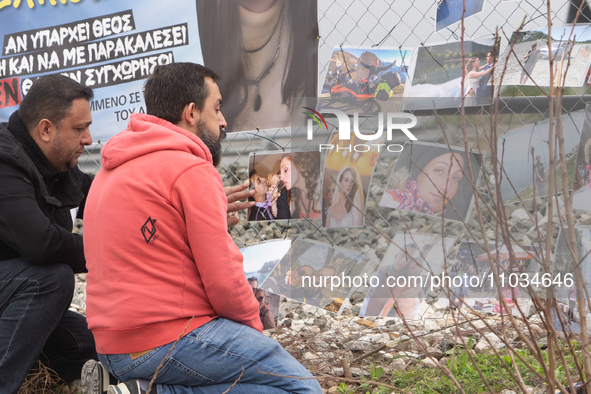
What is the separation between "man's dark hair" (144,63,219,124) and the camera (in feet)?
5.15

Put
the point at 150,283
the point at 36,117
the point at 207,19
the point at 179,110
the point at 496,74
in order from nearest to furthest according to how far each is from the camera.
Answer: the point at 150,283, the point at 179,110, the point at 36,117, the point at 496,74, the point at 207,19

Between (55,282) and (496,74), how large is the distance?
2.02m

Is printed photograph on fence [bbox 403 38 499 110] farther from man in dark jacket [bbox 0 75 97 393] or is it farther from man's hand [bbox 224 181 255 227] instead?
man in dark jacket [bbox 0 75 97 393]

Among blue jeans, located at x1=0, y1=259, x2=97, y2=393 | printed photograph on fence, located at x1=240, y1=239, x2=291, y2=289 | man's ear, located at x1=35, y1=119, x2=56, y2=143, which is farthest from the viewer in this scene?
printed photograph on fence, located at x1=240, y1=239, x2=291, y2=289


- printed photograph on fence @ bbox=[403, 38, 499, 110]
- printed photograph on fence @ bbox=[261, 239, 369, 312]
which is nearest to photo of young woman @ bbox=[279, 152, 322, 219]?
printed photograph on fence @ bbox=[261, 239, 369, 312]

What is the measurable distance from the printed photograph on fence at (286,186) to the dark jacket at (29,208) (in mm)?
854

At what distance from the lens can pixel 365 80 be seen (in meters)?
2.16

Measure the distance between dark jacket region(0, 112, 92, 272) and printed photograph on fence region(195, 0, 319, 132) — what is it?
86cm

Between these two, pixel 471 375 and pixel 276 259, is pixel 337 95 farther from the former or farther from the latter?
pixel 471 375

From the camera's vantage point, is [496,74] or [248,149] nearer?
[496,74]

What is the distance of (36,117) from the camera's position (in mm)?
1799

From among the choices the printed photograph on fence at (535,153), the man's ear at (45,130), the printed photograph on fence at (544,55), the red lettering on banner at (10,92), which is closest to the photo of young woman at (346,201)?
Result: the printed photograph on fence at (535,153)

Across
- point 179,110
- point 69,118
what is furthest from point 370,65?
point 69,118

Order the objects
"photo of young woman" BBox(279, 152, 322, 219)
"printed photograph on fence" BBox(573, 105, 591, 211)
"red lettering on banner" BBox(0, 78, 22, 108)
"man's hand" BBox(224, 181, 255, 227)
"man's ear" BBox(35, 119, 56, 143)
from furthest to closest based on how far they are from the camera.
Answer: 1. "red lettering on banner" BBox(0, 78, 22, 108)
2. "photo of young woman" BBox(279, 152, 322, 219)
3. "printed photograph on fence" BBox(573, 105, 591, 211)
4. "man's hand" BBox(224, 181, 255, 227)
5. "man's ear" BBox(35, 119, 56, 143)
